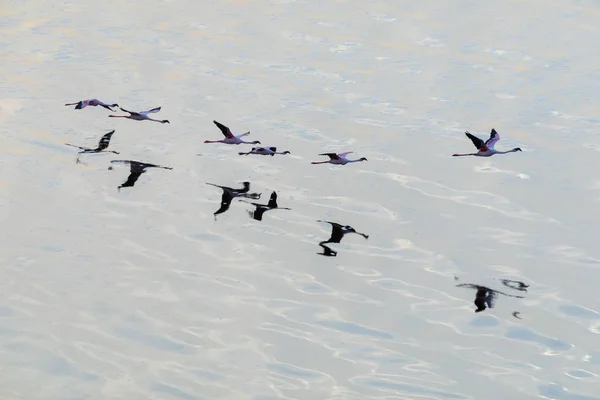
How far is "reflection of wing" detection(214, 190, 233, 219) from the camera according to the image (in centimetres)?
3384

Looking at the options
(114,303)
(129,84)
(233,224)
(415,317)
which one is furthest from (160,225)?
(129,84)

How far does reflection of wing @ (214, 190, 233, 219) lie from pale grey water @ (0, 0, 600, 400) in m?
0.25

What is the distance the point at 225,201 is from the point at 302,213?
2076 millimetres

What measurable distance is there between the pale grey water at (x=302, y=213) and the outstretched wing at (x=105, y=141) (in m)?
0.17

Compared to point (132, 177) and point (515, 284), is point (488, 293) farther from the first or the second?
point (132, 177)

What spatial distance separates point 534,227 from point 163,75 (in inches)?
670

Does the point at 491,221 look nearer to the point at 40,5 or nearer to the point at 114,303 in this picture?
the point at 114,303

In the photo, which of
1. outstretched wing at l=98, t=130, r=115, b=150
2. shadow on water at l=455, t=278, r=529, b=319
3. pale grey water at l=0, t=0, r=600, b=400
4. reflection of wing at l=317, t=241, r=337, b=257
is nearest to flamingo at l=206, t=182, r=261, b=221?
pale grey water at l=0, t=0, r=600, b=400

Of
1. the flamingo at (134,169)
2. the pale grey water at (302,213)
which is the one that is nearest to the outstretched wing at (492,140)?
the pale grey water at (302,213)

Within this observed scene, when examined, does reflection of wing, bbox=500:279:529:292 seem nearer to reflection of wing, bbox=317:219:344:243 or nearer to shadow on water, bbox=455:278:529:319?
shadow on water, bbox=455:278:529:319

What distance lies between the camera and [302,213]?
111ft

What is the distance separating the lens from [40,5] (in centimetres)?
5600

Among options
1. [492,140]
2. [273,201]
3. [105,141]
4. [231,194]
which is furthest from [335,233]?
[105,141]

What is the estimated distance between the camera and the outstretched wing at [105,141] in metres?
38.7
